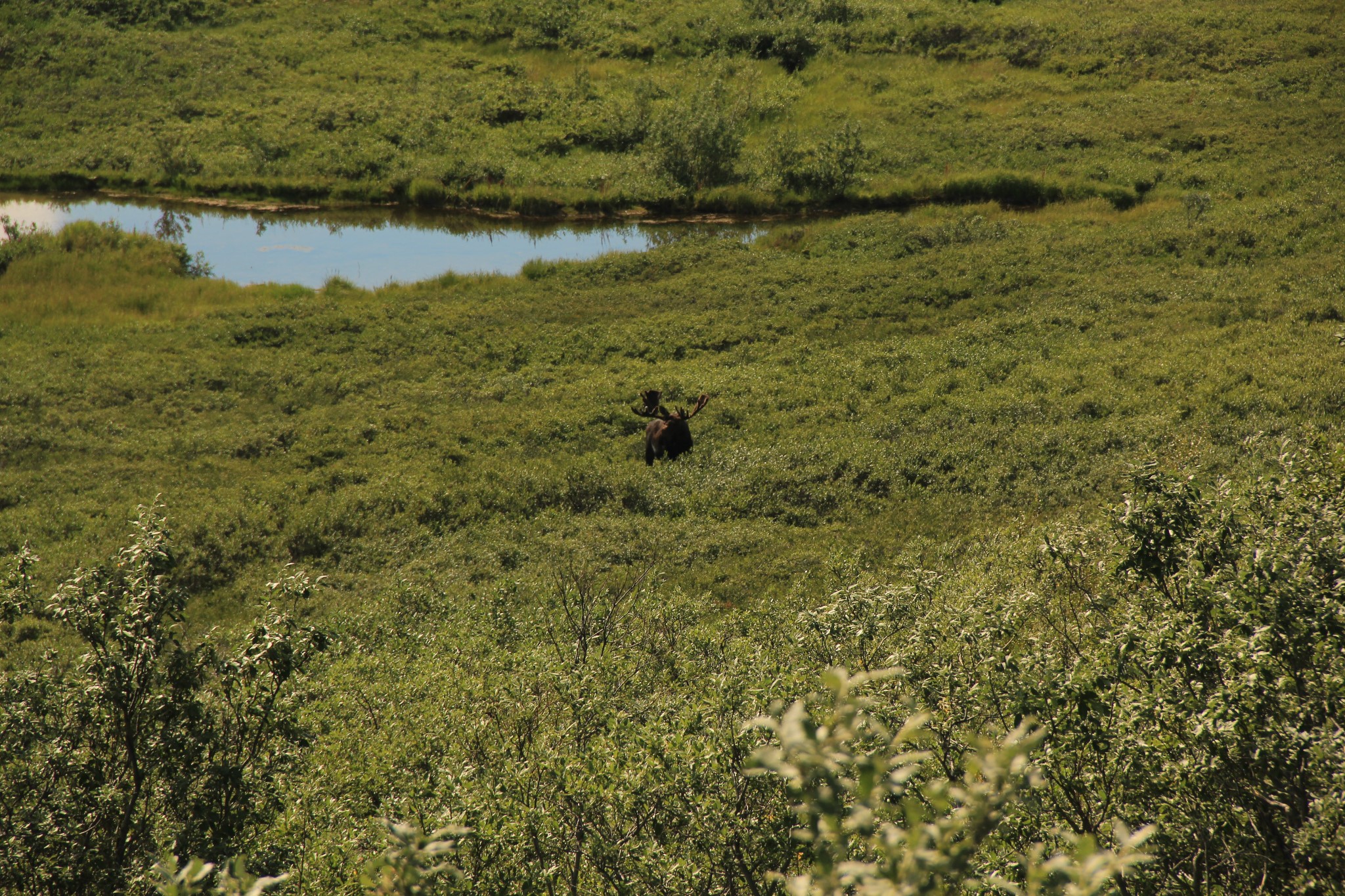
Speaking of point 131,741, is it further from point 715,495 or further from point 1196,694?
point 715,495

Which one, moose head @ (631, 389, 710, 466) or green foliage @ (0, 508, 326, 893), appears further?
moose head @ (631, 389, 710, 466)

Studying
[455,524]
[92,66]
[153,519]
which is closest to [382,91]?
[92,66]

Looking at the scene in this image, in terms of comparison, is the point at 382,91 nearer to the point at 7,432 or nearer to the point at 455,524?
the point at 7,432

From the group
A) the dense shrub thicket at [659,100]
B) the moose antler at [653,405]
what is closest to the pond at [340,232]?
the dense shrub thicket at [659,100]

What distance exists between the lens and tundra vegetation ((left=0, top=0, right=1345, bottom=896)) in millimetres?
5152

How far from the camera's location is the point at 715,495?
18.3 meters

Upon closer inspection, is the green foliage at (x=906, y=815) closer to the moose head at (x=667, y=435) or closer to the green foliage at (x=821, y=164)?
the moose head at (x=667, y=435)

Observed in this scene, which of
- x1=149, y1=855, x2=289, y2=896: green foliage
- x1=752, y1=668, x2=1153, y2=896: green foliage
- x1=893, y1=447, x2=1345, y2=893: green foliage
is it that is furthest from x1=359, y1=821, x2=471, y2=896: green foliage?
x1=893, y1=447, x2=1345, y2=893: green foliage

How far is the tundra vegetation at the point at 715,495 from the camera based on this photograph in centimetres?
515

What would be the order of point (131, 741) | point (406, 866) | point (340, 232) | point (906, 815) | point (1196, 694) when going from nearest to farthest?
point (906, 815)
point (406, 866)
point (1196, 694)
point (131, 741)
point (340, 232)

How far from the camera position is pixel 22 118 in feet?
174

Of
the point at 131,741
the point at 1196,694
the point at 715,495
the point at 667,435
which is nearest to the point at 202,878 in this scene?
the point at 131,741

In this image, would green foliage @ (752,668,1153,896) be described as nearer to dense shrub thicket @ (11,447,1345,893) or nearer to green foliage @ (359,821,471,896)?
dense shrub thicket @ (11,447,1345,893)

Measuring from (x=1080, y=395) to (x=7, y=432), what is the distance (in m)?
25.2
